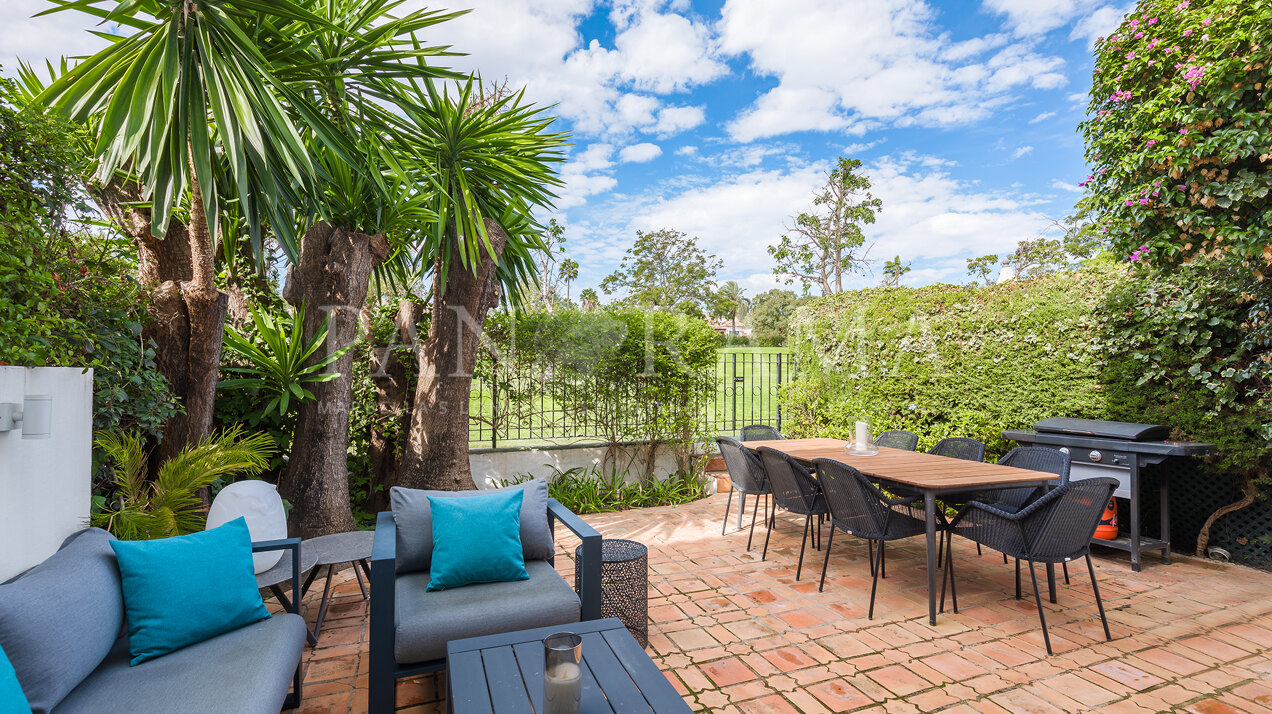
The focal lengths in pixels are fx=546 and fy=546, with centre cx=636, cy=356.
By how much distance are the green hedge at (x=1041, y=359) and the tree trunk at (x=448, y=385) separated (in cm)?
405

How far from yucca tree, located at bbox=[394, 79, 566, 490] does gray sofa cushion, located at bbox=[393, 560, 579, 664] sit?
2.23 meters

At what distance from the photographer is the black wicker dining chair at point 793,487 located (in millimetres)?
3822

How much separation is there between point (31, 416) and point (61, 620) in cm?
95

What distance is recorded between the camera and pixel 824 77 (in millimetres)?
9930

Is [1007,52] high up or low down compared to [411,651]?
up

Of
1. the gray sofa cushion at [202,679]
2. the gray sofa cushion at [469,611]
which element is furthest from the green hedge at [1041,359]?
the gray sofa cushion at [202,679]

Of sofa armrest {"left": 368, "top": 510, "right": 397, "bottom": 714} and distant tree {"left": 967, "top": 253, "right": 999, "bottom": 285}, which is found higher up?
distant tree {"left": 967, "top": 253, "right": 999, "bottom": 285}

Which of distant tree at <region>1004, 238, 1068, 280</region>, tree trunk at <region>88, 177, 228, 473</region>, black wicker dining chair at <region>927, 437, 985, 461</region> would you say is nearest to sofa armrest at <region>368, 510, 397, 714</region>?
tree trunk at <region>88, 177, 228, 473</region>

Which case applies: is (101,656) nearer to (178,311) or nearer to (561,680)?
(561,680)

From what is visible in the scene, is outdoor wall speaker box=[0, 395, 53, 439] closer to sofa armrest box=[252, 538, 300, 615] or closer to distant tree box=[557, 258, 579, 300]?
sofa armrest box=[252, 538, 300, 615]

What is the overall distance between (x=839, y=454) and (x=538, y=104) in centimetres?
364

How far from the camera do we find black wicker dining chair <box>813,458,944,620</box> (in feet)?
10.5

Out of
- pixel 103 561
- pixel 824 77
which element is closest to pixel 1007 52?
pixel 824 77

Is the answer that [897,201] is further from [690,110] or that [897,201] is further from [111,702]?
[111,702]
